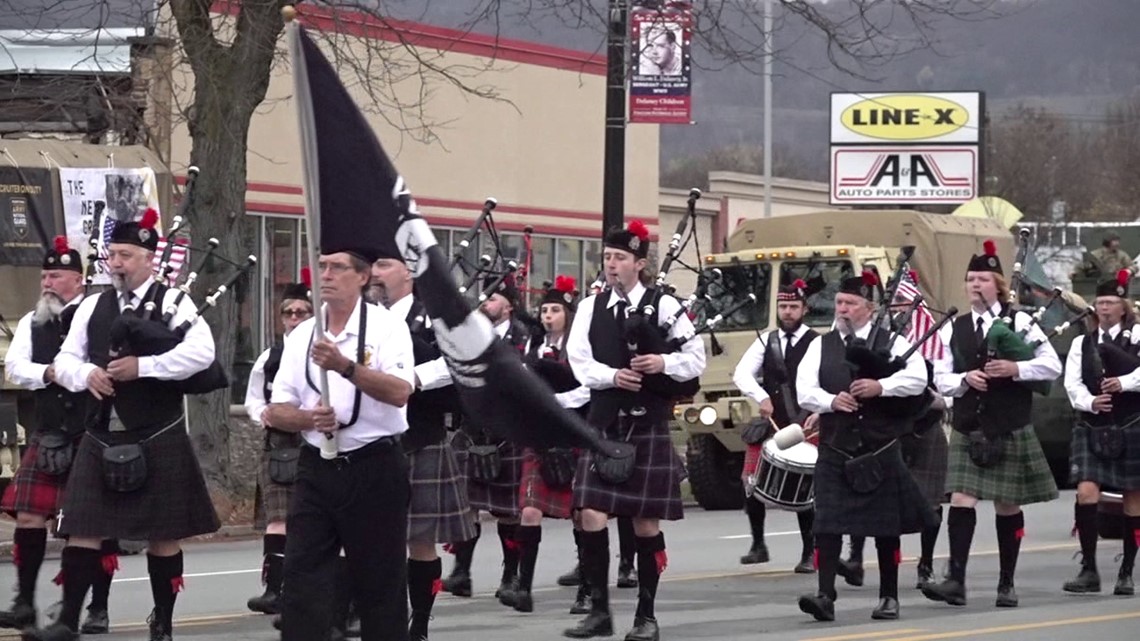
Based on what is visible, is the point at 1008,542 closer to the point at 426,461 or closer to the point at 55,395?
the point at 426,461

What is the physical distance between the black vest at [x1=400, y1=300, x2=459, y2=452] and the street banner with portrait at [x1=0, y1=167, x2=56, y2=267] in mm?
8905

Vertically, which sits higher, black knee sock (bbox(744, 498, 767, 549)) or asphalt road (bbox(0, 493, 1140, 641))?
black knee sock (bbox(744, 498, 767, 549))

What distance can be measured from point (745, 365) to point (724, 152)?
Answer: 81.3 m

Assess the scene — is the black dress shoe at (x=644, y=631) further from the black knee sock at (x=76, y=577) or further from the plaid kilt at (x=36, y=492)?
the plaid kilt at (x=36, y=492)

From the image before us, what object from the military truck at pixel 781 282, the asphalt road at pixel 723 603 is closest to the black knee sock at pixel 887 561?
the asphalt road at pixel 723 603

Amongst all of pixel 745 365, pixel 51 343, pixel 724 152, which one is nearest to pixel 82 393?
pixel 51 343

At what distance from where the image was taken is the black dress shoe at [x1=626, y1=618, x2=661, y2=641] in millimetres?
10383

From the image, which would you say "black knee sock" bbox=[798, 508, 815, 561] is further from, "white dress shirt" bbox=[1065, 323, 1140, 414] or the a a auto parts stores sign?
the a a auto parts stores sign

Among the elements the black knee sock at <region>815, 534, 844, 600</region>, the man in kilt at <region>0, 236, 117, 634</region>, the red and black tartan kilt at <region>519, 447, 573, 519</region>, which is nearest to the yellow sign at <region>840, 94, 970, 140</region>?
the red and black tartan kilt at <region>519, 447, 573, 519</region>

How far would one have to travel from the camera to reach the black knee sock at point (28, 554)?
34.9 ft

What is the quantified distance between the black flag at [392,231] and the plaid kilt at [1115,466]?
22.2ft

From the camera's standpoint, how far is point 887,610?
1162 cm

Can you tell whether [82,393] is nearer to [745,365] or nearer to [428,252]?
[428,252]

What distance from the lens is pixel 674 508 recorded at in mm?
10766
